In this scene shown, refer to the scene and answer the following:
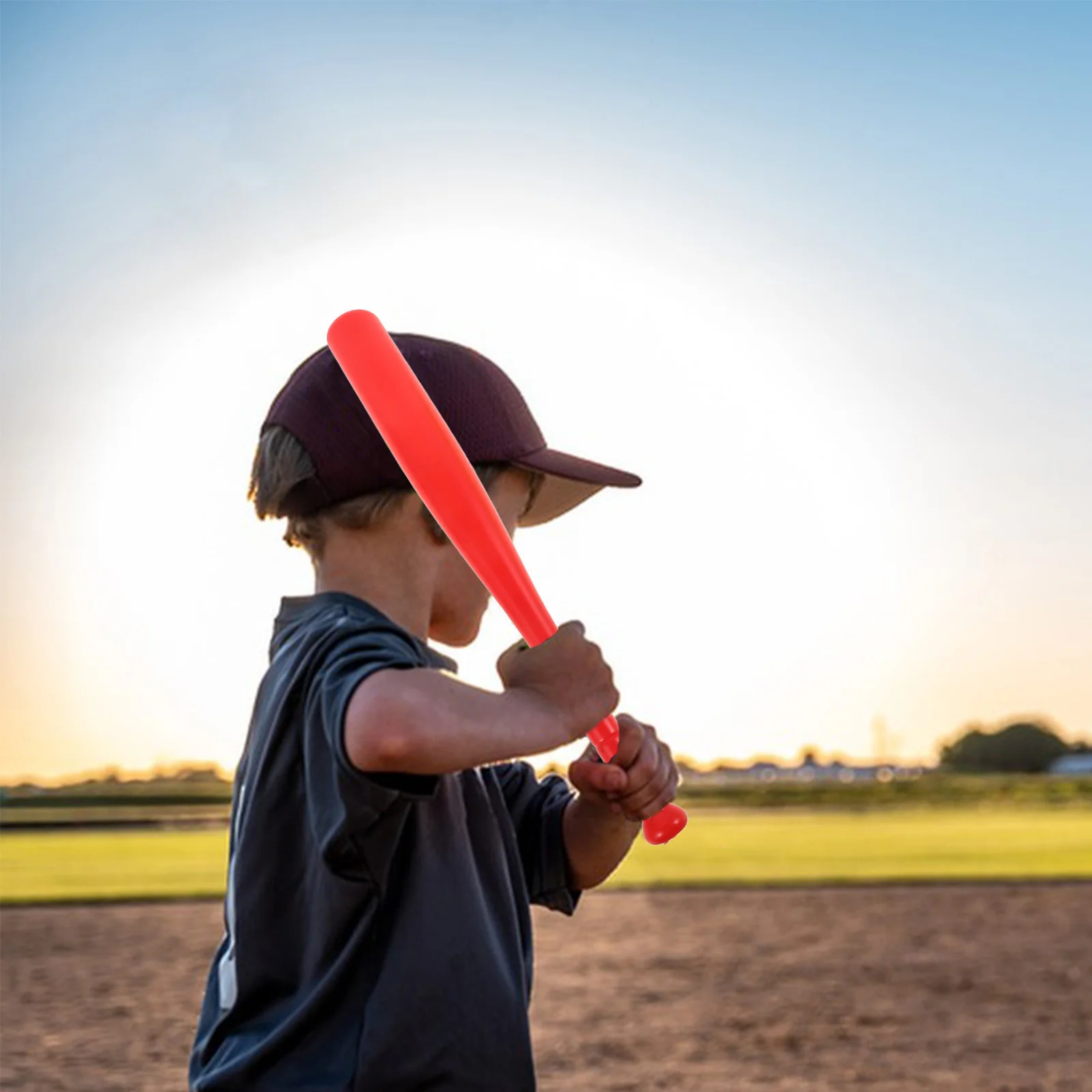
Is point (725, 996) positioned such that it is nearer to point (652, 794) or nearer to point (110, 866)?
point (652, 794)

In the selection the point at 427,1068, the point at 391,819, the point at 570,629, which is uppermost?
the point at 570,629

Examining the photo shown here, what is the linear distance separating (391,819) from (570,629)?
9.2 inches

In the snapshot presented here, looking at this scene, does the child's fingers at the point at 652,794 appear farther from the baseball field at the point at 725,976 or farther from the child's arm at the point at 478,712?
the baseball field at the point at 725,976

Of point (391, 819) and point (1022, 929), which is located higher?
point (391, 819)

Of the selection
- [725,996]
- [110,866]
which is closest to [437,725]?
[725,996]

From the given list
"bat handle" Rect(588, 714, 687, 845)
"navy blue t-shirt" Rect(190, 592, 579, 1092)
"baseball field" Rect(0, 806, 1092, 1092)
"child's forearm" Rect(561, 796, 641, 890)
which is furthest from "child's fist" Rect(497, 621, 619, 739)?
"baseball field" Rect(0, 806, 1092, 1092)

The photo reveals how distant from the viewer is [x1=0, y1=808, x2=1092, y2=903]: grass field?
45.8ft

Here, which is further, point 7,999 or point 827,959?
point 827,959

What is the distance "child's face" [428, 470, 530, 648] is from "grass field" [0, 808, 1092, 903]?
11442mm

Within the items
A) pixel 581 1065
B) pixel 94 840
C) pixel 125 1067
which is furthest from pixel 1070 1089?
pixel 94 840

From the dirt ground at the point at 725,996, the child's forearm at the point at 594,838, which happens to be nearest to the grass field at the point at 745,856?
the dirt ground at the point at 725,996

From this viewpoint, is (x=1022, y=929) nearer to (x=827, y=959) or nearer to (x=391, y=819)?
(x=827, y=959)

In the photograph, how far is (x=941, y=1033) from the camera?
6219 millimetres

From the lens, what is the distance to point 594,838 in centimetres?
198
